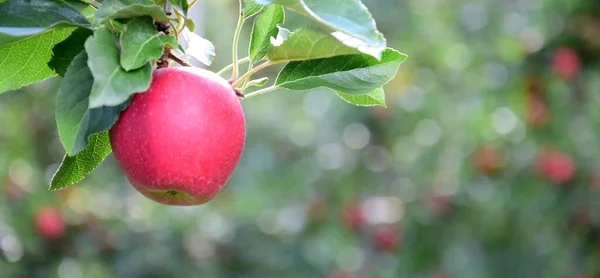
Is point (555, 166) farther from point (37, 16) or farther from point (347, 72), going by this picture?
point (37, 16)

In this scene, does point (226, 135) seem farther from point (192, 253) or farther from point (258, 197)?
point (258, 197)

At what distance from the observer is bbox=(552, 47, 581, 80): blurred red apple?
3.59m

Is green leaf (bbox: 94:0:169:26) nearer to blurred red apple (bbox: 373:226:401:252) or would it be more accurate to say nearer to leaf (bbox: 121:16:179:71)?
leaf (bbox: 121:16:179:71)

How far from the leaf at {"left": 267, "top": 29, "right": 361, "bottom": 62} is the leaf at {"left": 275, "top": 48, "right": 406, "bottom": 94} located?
0.05 m

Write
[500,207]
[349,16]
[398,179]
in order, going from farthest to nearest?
[398,179], [500,207], [349,16]

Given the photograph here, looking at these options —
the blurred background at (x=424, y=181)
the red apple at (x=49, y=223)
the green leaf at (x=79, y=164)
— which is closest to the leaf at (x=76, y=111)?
the green leaf at (x=79, y=164)

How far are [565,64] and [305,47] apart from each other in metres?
3.08

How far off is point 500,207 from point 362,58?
3010mm

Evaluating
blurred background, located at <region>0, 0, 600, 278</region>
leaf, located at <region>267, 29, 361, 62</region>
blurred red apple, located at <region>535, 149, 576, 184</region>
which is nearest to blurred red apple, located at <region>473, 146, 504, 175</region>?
blurred background, located at <region>0, 0, 600, 278</region>

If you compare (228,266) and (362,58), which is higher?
(362,58)

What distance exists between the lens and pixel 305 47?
75 centimetres

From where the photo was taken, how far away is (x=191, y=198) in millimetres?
817

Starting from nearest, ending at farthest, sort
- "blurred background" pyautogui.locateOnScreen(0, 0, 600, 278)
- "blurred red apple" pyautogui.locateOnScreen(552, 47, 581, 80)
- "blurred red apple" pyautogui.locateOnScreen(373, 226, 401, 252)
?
"blurred background" pyautogui.locateOnScreen(0, 0, 600, 278) → "blurred red apple" pyautogui.locateOnScreen(552, 47, 581, 80) → "blurred red apple" pyautogui.locateOnScreen(373, 226, 401, 252)

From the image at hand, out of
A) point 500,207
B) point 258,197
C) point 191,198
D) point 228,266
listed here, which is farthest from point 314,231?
point 191,198
